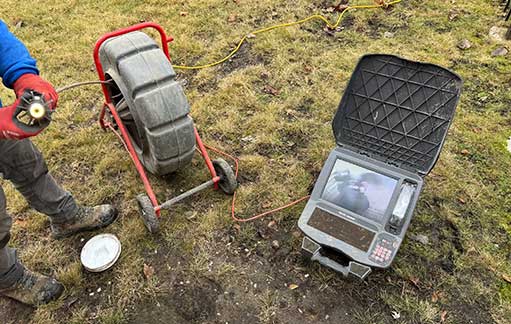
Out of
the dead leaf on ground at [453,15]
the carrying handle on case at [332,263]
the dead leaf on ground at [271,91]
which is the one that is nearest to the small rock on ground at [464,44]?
the dead leaf on ground at [453,15]

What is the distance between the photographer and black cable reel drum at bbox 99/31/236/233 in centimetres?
253

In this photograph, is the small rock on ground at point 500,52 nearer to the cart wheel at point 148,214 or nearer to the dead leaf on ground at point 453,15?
the dead leaf on ground at point 453,15

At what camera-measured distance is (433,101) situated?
2.56 meters

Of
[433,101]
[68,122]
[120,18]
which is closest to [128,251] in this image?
[68,122]

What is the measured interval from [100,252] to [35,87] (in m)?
1.21

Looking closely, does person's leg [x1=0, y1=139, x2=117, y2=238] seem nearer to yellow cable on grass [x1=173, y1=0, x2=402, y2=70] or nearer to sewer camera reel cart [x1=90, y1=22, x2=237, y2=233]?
sewer camera reel cart [x1=90, y1=22, x2=237, y2=233]

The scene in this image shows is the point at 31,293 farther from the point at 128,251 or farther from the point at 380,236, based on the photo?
the point at 380,236

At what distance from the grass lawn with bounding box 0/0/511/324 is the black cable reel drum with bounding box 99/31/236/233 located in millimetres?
468

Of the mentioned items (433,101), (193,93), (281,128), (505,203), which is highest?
(433,101)

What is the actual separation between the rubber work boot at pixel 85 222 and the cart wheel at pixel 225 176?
84cm

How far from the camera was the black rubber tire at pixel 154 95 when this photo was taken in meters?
2.53

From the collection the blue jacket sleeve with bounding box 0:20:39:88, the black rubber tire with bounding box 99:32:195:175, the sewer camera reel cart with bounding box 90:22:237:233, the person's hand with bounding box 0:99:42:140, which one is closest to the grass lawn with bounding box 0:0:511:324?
the sewer camera reel cart with bounding box 90:22:237:233

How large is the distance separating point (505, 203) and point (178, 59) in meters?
3.44

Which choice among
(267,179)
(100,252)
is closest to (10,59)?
(100,252)
